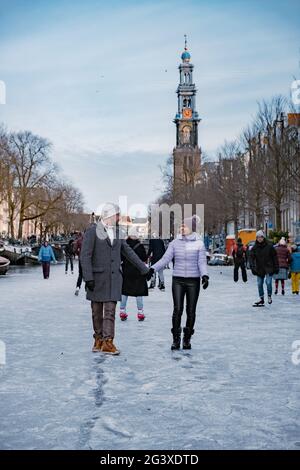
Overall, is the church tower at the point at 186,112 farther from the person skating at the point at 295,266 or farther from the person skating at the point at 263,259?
the person skating at the point at 263,259

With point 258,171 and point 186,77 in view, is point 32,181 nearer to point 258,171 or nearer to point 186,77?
point 258,171

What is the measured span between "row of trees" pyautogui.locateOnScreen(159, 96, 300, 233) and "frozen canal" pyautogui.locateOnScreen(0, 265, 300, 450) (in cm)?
2238

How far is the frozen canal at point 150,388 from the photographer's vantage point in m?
4.70

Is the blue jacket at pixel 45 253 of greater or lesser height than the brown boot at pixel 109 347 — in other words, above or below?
above

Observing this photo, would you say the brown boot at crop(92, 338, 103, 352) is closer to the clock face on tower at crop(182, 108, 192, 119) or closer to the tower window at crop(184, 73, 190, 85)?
the clock face on tower at crop(182, 108, 192, 119)

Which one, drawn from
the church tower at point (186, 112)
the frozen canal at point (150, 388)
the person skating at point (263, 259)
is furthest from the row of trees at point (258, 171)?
the church tower at point (186, 112)

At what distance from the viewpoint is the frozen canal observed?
4.70 meters

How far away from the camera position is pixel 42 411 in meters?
5.44

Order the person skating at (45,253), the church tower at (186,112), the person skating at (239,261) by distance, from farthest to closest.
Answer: the church tower at (186,112), the person skating at (45,253), the person skating at (239,261)

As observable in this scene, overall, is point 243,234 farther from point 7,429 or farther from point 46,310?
point 7,429

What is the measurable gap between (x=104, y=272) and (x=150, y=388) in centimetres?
224

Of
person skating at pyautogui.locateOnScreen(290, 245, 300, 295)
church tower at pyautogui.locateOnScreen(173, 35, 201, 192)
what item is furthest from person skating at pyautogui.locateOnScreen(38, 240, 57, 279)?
church tower at pyautogui.locateOnScreen(173, 35, 201, 192)
